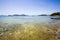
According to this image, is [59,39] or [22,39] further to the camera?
[22,39]

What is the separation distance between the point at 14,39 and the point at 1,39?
1398 mm

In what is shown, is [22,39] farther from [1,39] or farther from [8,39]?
[1,39]

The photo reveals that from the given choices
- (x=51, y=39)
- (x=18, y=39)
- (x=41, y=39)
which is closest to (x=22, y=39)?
(x=18, y=39)

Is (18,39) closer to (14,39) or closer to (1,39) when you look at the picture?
(14,39)

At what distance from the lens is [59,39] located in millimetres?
10055

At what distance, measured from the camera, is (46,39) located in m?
10.6

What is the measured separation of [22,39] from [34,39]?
1.34 meters

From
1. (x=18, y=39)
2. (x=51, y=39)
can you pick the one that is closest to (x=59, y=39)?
(x=51, y=39)

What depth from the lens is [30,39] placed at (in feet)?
36.0

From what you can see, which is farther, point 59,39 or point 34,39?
point 34,39

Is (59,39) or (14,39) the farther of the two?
(14,39)

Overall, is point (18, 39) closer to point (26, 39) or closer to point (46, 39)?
point (26, 39)

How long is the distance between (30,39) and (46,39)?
1.78 m

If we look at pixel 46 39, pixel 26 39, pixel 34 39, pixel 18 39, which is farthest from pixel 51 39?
pixel 18 39
